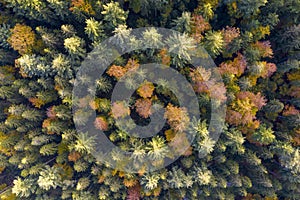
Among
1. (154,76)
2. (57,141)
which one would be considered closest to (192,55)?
(154,76)

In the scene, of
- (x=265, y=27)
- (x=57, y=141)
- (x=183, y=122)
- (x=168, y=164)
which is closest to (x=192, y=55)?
(x=183, y=122)

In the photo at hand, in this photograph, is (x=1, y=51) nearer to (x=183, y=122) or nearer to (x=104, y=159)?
(x=104, y=159)

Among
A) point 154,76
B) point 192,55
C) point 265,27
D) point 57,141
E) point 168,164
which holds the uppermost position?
point 265,27

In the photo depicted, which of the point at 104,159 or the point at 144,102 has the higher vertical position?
the point at 144,102

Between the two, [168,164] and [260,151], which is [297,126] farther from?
[168,164]

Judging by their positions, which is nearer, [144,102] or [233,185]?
[144,102]

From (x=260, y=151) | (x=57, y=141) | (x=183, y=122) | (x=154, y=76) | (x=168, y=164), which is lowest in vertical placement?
(x=57, y=141)
